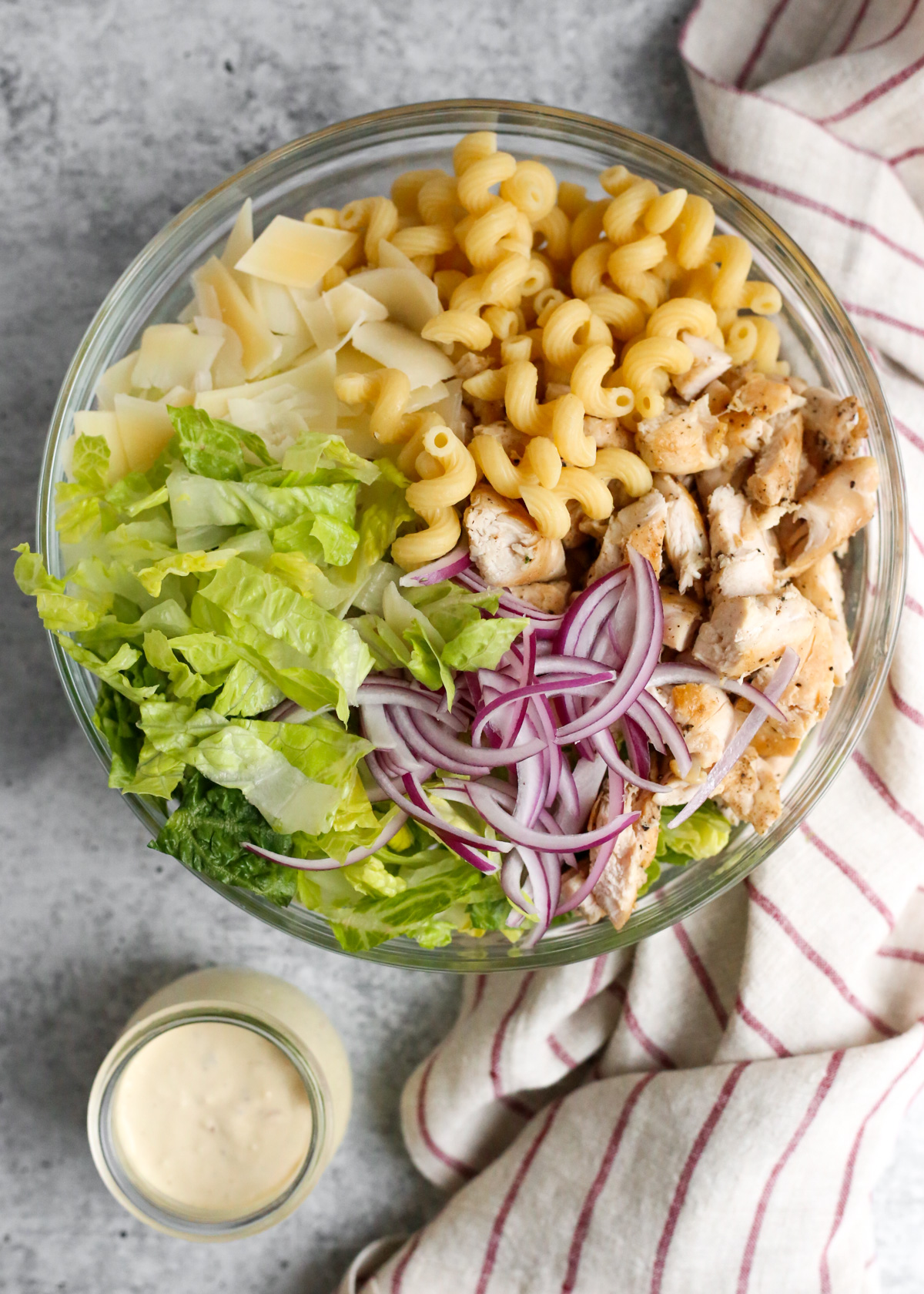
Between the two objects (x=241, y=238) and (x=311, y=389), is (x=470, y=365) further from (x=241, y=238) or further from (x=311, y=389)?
(x=241, y=238)

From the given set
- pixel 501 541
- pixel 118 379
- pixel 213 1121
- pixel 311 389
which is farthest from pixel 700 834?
pixel 118 379

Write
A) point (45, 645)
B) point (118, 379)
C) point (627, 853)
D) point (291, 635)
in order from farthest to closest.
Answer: point (45, 645)
point (118, 379)
point (627, 853)
point (291, 635)

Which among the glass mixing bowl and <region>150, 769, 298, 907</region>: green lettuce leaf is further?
the glass mixing bowl

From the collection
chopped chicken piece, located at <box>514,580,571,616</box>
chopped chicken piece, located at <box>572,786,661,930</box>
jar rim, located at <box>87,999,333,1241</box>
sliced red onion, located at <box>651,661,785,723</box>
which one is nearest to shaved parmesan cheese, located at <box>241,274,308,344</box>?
chopped chicken piece, located at <box>514,580,571,616</box>

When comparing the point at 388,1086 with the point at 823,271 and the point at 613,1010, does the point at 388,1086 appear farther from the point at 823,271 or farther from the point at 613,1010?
the point at 823,271

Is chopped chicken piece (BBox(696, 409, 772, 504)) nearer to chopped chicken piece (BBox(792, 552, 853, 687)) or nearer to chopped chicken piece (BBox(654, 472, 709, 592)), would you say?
chopped chicken piece (BBox(654, 472, 709, 592))

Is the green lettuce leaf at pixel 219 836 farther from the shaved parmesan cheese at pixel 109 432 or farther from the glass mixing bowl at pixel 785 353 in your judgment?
the shaved parmesan cheese at pixel 109 432

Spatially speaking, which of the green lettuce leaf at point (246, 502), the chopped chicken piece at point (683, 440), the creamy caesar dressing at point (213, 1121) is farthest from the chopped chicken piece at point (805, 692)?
the creamy caesar dressing at point (213, 1121)
